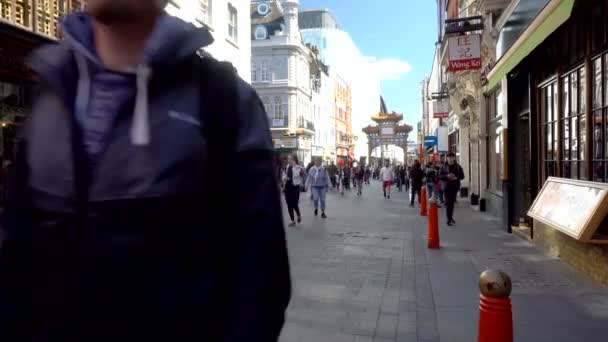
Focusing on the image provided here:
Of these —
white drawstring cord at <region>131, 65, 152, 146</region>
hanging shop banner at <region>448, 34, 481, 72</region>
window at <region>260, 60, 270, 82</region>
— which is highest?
window at <region>260, 60, 270, 82</region>

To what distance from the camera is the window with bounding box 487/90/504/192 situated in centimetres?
1486

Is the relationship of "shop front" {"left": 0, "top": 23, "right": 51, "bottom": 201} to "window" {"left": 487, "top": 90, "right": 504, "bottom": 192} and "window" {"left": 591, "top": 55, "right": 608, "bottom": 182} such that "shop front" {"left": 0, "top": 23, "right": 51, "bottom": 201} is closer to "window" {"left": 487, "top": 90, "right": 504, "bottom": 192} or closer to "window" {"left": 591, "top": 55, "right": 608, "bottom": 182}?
"window" {"left": 591, "top": 55, "right": 608, "bottom": 182}

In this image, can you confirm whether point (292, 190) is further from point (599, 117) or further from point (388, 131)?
point (388, 131)

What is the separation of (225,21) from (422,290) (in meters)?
21.0

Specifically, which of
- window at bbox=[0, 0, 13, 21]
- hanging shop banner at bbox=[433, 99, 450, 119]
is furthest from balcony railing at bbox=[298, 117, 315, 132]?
window at bbox=[0, 0, 13, 21]

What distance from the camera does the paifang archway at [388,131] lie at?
68.8 m

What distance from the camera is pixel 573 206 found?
7254 mm

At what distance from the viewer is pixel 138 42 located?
1481mm

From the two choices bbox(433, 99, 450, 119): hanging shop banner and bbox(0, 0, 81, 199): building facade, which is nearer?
bbox(0, 0, 81, 199): building facade

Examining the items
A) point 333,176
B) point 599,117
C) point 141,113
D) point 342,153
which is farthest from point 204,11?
point 342,153

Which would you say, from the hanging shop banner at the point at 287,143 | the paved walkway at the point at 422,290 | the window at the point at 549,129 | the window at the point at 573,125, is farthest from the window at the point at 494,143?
the hanging shop banner at the point at 287,143

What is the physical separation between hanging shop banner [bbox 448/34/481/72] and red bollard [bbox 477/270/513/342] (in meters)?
13.1

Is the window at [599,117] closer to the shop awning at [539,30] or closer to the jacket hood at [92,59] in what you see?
the shop awning at [539,30]

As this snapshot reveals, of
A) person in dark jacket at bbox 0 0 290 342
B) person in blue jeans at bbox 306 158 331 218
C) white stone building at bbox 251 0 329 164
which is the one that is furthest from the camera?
white stone building at bbox 251 0 329 164
